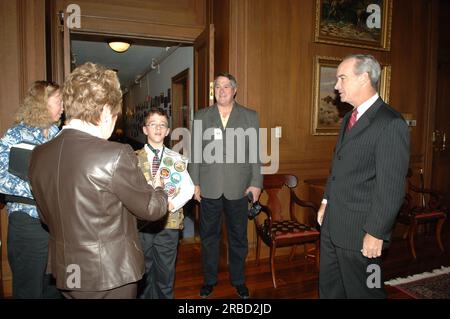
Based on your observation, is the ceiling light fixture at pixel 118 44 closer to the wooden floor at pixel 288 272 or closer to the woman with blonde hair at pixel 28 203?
the wooden floor at pixel 288 272

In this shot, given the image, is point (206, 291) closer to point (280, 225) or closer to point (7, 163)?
point (280, 225)

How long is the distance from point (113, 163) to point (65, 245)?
1.31 ft

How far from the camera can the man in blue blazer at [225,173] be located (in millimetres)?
2836

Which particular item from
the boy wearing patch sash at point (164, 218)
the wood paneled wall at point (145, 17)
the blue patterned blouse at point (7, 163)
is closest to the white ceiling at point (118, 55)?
the wood paneled wall at point (145, 17)

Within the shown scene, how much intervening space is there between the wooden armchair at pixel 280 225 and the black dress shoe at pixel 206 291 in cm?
62

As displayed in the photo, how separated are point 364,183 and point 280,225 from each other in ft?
5.29

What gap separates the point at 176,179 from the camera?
2.16 m

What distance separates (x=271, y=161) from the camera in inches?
147

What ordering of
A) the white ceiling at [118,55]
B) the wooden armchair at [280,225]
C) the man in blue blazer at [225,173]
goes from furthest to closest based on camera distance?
the white ceiling at [118,55] < the wooden armchair at [280,225] < the man in blue blazer at [225,173]

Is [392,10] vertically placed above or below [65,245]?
above

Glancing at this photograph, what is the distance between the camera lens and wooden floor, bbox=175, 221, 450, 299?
2.98m

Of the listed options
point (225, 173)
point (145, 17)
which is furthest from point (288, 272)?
point (145, 17)
